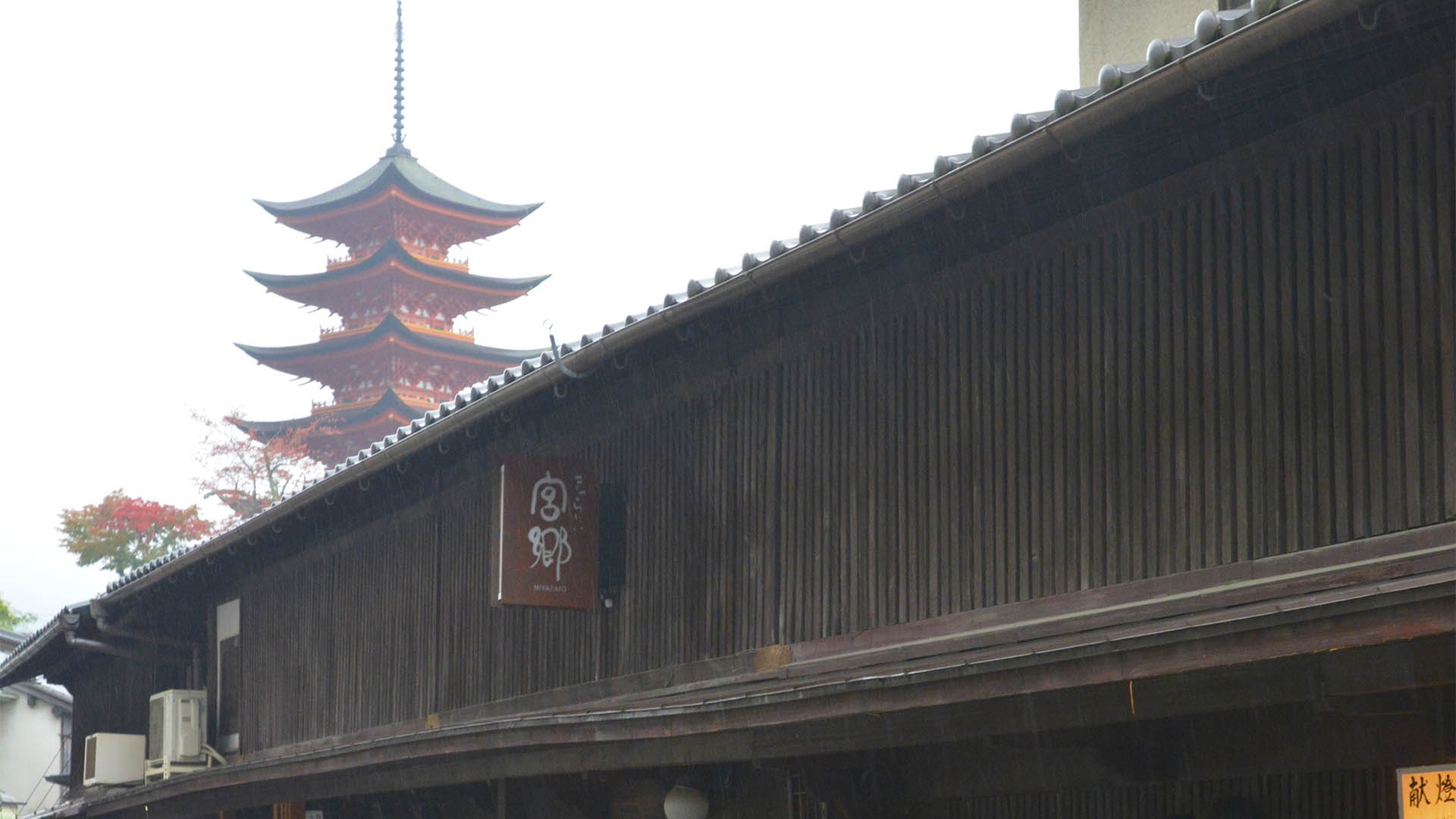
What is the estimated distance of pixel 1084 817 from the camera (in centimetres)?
884

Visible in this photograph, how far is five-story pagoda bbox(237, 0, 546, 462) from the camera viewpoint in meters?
51.5

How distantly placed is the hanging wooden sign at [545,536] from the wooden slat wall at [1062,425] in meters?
0.36

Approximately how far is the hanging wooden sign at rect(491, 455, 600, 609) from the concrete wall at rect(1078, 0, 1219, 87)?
7.05 m

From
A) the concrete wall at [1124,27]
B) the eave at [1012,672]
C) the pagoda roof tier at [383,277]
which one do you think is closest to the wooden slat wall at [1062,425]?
the eave at [1012,672]

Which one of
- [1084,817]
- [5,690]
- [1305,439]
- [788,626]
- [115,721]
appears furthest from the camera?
[5,690]

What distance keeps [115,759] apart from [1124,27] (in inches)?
588

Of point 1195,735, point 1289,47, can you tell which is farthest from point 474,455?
point 1289,47

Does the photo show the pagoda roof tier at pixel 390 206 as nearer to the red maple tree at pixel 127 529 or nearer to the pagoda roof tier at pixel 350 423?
the pagoda roof tier at pixel 350 423

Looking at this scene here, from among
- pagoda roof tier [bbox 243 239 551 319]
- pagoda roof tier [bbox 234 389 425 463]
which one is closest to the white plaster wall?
pagoda roof tier [bbox 234 389 425 463]

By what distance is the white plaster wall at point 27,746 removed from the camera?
125 ft

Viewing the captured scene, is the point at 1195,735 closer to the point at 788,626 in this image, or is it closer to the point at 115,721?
the point at 788,626

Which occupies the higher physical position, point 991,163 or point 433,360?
point 433,360

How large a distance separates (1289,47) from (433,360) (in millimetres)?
47176

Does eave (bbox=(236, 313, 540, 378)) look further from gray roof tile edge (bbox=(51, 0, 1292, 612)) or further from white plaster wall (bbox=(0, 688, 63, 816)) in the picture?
gray roof tile edge (bbox=(51, 0, 1292, 612))
